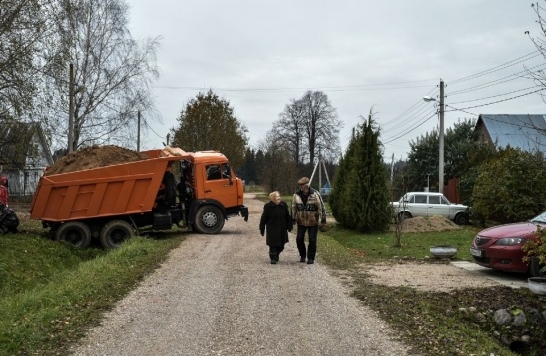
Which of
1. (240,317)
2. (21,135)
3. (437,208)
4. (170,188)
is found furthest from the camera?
(437,208)

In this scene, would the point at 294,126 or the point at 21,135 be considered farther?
the point at 294,126

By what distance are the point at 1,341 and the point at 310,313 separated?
3.79 metres

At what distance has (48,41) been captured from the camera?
17.7 m

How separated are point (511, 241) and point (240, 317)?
5.98 metres

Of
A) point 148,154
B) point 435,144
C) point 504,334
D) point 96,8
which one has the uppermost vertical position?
point 96,8

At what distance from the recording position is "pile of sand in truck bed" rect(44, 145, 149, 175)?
1812 centimetres

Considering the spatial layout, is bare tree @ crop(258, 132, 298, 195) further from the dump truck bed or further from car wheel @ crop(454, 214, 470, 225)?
the dump truck bed

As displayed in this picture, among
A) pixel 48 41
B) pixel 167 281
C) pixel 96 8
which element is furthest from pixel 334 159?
pixel 167 281

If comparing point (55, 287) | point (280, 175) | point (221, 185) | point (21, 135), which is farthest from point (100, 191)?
point (280, 175)

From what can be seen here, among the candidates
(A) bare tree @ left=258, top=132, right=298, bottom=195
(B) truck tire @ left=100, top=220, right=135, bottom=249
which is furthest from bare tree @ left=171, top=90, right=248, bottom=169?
(B) truck tire @ left=100, top=220, right=135, bottom=249

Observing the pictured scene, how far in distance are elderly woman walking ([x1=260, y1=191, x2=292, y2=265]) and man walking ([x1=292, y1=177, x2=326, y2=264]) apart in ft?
0.74

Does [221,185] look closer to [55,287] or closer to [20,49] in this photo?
[20,49]

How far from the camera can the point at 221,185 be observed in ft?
66.5

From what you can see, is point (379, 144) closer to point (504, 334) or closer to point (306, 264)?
point (306, 264)
